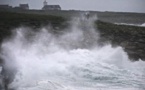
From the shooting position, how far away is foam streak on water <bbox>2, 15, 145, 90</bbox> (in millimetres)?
12297

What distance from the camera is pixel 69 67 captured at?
15.5 m

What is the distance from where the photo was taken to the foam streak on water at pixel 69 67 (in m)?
12.3

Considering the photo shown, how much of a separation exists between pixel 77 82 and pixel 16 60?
4422mm

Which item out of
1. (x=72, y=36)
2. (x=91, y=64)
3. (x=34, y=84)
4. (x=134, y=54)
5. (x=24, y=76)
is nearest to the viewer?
(x=34, y=84)

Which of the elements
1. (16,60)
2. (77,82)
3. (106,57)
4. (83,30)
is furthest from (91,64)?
(83,30)

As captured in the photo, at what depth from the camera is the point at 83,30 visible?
97.6 ft

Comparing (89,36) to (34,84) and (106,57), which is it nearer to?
(106,57)

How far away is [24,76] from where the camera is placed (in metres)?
12.7

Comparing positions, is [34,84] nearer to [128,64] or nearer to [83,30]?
[128,64]

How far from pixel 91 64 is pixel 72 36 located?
950 centimetres

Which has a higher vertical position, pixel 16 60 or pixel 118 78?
pixel 16 60

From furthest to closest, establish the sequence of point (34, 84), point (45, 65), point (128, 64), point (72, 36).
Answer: point (72, 36), point (128, 64), point (45, 65), point (34, 84)

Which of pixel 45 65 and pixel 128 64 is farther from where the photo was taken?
pixel 128 64

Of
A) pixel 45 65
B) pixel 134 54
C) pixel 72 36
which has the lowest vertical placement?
pixel 45 65
